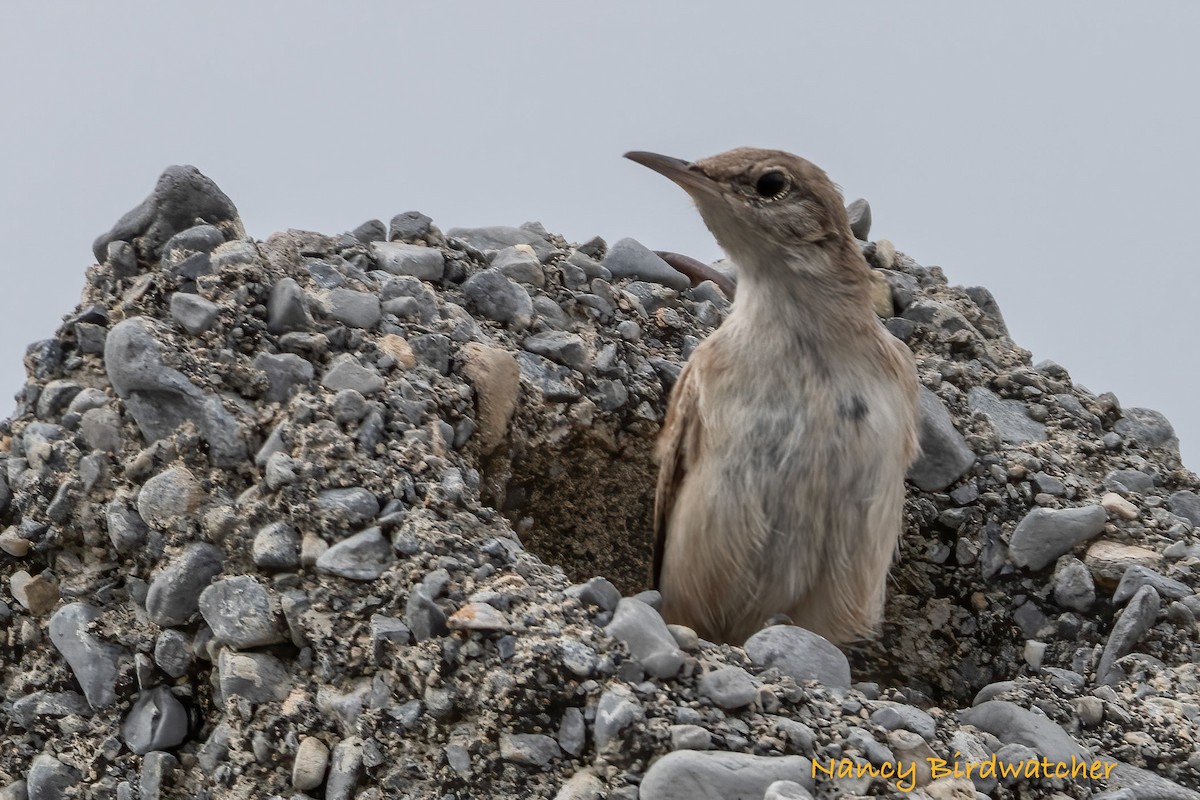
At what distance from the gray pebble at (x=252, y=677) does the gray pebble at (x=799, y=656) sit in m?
1.73

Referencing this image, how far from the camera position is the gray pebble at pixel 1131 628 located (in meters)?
5.70

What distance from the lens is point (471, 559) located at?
15.7ft

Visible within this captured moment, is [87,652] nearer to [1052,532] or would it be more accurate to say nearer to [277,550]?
[277,550]

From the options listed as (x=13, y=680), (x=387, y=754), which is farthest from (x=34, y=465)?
(x=387, y=754)

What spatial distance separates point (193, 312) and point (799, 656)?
294cm

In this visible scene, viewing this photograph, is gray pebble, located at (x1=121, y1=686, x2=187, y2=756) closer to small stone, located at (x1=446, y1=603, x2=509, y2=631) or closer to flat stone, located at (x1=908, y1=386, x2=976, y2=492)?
small stone, located at (x1=446, y1=603, x2=509, y2=631)

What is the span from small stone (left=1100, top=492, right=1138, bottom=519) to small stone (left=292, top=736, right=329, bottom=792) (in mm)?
3943

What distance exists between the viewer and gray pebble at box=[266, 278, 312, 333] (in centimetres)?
571

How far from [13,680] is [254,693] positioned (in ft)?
4.55

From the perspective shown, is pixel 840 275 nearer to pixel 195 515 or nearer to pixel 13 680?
pixel 195 515

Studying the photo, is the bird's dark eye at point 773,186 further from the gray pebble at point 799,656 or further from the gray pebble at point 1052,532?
the gray pebble at point 1052,532

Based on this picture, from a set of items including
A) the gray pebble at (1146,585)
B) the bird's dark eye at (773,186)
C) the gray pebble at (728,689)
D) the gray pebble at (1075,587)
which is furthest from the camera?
the gray pebble at (1075,587)

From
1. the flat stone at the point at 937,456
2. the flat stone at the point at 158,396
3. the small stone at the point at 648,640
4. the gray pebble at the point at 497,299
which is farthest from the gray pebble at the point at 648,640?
the flat stone at the point at 937,456

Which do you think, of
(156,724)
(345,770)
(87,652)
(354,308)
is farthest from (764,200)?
(87,652)
